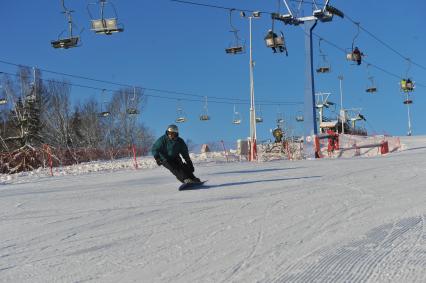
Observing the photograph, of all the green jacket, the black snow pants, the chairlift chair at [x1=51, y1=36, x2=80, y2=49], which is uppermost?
the chairlift chair at [x1=51, y1=36, x2=80, y2=49]

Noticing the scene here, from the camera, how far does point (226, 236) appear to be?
631 centimetres

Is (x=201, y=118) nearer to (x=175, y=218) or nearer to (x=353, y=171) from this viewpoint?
(x=353, y=171)

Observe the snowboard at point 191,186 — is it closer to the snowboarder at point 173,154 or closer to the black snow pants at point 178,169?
the snowboarder at point 173,154

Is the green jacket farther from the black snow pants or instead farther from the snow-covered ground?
the snow-covered ground

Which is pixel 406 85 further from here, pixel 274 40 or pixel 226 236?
pixel 226 236

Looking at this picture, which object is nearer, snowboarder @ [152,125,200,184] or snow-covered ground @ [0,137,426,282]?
snow-covered ground @ [0,137,426,282]

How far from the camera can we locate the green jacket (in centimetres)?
1191

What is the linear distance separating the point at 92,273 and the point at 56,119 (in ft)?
212

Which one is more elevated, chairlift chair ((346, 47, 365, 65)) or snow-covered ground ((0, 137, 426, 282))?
chairlift chair ((346, 47, 365, 65))

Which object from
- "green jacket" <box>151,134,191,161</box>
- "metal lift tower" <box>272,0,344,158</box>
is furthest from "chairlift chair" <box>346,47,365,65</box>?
"green jacket" <box>151,134,191,161</box>

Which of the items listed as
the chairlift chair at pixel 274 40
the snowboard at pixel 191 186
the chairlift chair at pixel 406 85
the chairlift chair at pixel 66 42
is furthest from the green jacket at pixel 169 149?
the chairlift chair at pixel 406 85

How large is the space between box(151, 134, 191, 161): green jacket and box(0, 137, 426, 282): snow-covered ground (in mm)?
1230

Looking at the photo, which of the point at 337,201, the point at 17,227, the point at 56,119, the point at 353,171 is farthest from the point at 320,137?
the point at 56,119

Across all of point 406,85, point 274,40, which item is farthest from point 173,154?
point 406,85
